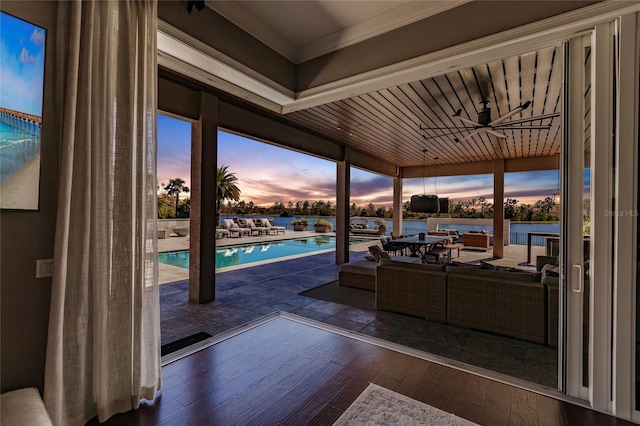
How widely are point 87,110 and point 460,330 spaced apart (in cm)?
418

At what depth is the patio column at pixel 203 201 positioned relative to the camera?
4402mm

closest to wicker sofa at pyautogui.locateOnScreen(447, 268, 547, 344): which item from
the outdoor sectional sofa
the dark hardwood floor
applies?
the outdoor sectional sofa

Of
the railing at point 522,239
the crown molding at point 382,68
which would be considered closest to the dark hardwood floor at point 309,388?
the crown molding at point 382,68

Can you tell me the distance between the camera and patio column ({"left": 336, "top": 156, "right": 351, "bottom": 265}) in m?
7.76

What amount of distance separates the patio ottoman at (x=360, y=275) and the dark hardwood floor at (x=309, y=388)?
6.87 feet

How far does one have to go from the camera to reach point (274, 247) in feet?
39.6

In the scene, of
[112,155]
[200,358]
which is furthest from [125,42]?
[200,358]

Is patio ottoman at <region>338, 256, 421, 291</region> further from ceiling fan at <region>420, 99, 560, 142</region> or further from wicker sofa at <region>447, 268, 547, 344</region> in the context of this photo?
ceiling fan at <region>420, 99, 560, 142</region>

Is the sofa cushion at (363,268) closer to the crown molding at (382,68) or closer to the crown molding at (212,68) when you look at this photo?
the crown molding at (382,68)

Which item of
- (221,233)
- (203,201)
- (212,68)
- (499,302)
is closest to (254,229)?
(221,233)

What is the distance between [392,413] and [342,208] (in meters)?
5.88

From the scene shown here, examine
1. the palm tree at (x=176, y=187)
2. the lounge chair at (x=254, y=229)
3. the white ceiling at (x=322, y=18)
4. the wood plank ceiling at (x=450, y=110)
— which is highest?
the white ceiling at (x=322, y=18)

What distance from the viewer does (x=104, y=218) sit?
196 centimetres

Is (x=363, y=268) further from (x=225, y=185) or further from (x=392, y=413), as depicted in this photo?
(x=225, y=185)
